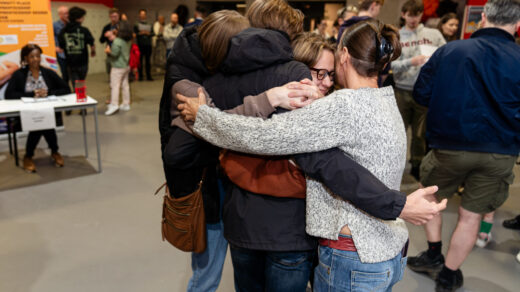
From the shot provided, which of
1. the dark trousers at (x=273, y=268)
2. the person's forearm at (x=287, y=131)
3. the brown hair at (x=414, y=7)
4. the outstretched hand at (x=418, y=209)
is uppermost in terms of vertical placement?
the brown hair at (x=414, y=7)

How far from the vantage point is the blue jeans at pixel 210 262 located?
175 centimetres

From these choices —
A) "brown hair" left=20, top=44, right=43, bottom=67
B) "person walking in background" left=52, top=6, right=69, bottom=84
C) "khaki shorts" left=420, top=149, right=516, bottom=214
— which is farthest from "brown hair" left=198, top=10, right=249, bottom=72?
"person walking in background" left=52, top=6, right=69, bottom=84

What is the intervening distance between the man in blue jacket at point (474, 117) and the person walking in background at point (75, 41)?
5379 millimetres

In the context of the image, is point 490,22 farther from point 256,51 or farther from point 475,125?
point 256,51

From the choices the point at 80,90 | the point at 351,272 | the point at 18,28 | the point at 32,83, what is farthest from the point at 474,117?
the point at 18,28

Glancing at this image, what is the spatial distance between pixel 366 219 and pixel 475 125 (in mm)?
1318

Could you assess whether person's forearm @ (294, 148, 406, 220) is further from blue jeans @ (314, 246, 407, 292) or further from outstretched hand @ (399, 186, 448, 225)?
blue jeans @ (314, 246, 407, 292)

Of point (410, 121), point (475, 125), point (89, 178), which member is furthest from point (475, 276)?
point (89, 178)

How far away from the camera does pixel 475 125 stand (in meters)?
2.27

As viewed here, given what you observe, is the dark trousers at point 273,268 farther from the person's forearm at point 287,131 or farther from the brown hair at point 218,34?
the brown hair at point 218,34

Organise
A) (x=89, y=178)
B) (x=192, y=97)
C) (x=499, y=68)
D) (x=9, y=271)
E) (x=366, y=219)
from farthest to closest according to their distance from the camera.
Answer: (x=89, y=178) → (x=9, y=271) → (x=499, y=68) → (x=192, y=97) → (x=366, y=219)

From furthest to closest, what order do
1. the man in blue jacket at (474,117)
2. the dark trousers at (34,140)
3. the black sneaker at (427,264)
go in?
the dark trousers at (34,140)
the black sneaker at (427,264)
the man in blue jacket at (474,117)

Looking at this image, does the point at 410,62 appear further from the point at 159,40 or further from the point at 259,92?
the point at 159,40

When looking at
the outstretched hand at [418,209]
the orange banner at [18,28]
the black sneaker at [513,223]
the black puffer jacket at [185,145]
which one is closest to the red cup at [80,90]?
the orange banner at [18,28]
